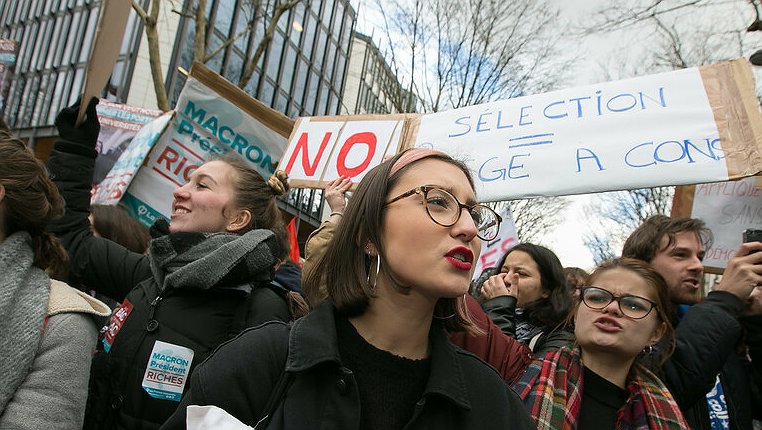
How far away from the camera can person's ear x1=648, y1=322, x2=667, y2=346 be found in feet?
7.09

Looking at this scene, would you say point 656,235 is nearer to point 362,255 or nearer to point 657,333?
point 657,333

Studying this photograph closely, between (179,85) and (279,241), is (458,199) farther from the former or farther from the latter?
(179,85)

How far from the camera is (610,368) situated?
7.01ft

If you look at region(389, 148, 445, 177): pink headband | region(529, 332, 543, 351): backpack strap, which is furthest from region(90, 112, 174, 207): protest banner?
region(389, 148, 445, 177): pink headband

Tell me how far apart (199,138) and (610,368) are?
10.2ft

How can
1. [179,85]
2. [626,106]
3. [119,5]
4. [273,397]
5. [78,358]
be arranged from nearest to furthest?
[273,397] < [78,358] < [119,5] < [626,106] < [179,85]

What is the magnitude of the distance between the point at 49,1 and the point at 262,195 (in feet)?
75.8

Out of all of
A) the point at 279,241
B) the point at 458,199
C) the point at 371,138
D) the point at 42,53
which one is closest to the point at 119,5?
the point at 279,241

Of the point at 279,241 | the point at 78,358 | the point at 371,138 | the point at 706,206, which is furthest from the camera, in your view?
the point at 371,138

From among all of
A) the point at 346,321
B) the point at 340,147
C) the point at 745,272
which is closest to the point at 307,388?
the point at 346,321

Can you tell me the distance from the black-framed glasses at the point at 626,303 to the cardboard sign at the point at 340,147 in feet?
4.98

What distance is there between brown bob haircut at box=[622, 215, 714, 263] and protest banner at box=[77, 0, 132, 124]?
98.7 inches

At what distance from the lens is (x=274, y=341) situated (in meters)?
1.30

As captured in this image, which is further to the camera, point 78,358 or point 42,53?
point 42,53
